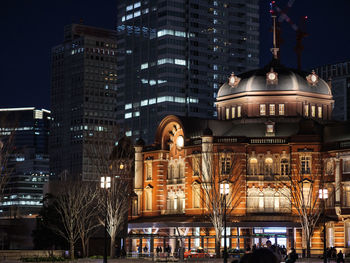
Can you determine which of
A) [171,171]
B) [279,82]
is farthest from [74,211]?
[279,82]

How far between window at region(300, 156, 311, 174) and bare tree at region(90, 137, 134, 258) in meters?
22.6

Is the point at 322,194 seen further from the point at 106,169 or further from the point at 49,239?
the point at 49,239

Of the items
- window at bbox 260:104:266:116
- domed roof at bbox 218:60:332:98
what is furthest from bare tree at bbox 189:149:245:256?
domed roof at bbox 218:60:332:98

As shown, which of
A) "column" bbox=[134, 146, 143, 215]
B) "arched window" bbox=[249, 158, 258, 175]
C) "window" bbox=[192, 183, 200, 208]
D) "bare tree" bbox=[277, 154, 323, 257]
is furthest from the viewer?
"column" bbox=[134, 146, 143, 215]

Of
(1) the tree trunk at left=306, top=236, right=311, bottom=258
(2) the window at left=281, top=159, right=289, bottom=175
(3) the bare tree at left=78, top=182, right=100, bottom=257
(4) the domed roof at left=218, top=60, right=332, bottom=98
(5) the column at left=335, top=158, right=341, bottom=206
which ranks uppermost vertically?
(4) the domed roof at left=218, top=60, right=332, bottom=98

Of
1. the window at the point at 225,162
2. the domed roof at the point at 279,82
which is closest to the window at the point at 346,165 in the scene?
the window at the point at 225,162

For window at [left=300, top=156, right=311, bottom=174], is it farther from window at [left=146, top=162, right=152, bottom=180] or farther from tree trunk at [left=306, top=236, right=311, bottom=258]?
window at [left=146, top=162, right=152, bottom=180]

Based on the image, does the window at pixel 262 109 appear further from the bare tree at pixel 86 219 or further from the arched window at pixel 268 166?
the bare tree at pixel 86 219

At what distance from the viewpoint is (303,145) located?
97.3 m

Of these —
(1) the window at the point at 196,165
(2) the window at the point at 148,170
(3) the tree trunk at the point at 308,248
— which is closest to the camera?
(3) the tree trunk at the point at 308,248

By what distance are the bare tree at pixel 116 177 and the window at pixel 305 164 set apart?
22618mm

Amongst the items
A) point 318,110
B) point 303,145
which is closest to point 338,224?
point 303,145

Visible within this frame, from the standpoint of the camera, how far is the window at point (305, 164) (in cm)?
9688

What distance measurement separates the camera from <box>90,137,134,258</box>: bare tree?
291 feet
